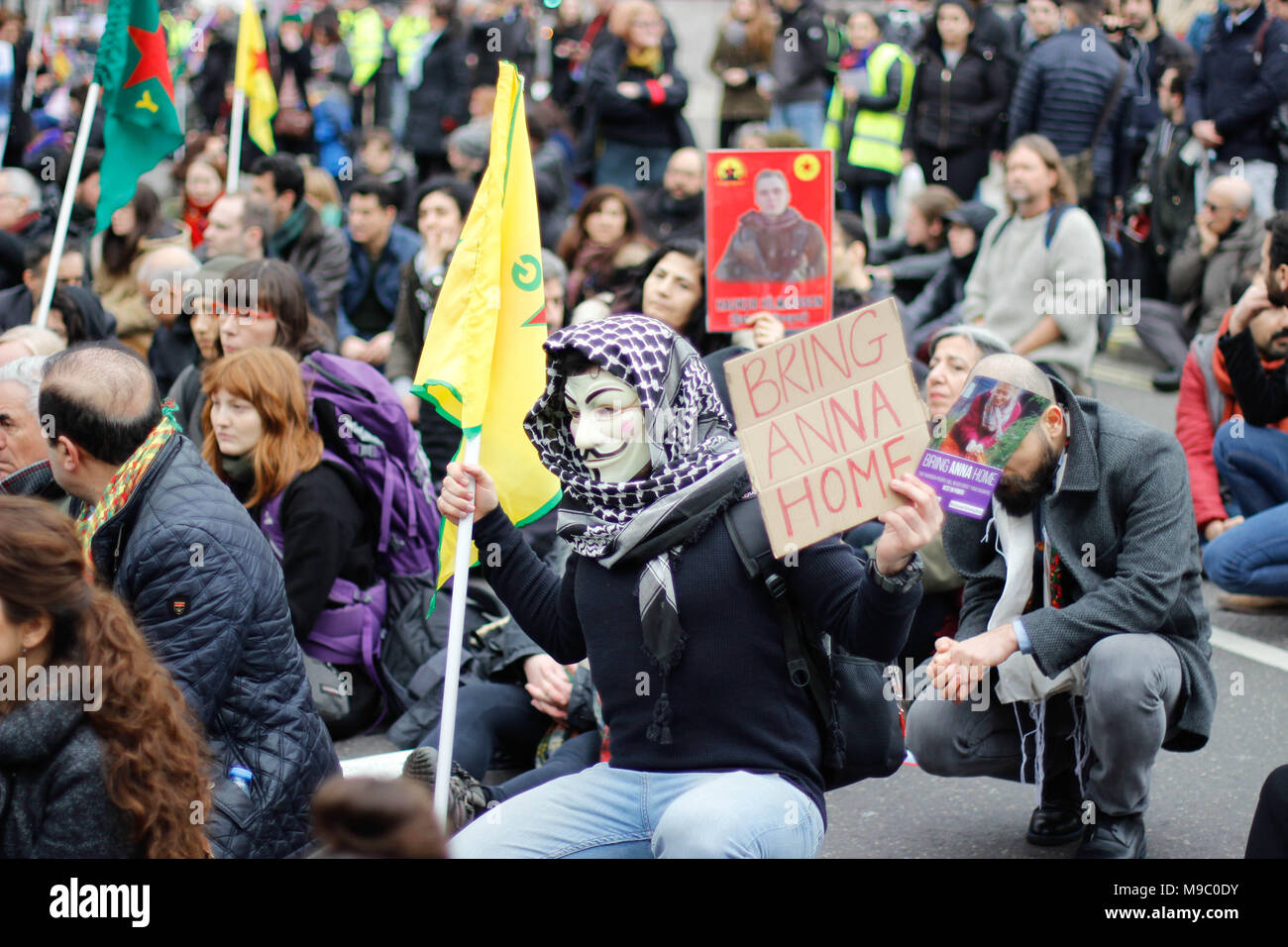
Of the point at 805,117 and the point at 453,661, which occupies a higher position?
the point at 805,117

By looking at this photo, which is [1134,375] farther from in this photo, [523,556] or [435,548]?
[523,556]

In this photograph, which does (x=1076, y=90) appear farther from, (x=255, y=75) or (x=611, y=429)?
(x=611, y=429)

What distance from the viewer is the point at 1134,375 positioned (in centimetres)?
964

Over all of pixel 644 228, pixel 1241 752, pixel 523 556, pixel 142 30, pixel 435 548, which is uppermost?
pixel 142 30

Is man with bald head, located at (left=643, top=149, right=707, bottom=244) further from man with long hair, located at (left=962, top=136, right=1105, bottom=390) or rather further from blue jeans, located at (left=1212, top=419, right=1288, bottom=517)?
blue jeans, located at (left=1212, top=419, right=1288, bottom=517)

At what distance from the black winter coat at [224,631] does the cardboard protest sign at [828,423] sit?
46.3 inches

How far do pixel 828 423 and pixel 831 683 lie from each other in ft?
1.81

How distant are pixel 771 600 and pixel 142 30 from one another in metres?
4.75

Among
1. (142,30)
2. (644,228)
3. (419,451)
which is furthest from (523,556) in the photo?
(644,228)

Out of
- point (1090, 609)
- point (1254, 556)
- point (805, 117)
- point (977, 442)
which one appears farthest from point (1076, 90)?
point (977, 442)

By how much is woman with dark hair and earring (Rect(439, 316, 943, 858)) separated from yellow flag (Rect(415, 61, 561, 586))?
475 mm

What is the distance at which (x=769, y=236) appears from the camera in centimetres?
576

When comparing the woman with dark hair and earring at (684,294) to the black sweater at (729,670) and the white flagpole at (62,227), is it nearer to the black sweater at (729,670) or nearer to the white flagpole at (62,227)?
the white flagpole at (62,227)
